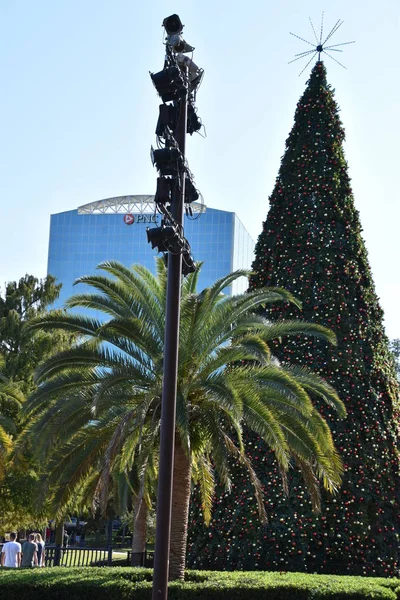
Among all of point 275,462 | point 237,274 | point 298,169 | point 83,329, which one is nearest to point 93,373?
point 83,329

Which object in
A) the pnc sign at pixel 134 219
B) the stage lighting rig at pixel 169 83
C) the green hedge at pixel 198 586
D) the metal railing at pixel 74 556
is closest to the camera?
the stage lighting rig at pixel 169 83

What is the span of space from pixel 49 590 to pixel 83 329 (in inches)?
185

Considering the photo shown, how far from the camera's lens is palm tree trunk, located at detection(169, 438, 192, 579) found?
15.3 meters

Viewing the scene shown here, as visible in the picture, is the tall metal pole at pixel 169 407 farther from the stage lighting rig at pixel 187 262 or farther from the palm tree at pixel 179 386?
the palm tree at pixel 179 386

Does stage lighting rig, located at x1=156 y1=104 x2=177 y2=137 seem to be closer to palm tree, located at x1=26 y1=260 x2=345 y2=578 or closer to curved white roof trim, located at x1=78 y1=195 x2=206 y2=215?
palm tree, located at x1=26 y1=260 x2=345 y2=578

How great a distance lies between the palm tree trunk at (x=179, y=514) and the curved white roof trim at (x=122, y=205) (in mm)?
86898

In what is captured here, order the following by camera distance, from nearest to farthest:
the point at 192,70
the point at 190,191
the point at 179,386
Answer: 1. the point at 192,70
2. the point at 190,191
3. the point at 179,386

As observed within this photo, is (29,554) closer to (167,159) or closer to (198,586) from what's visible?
(198,586)

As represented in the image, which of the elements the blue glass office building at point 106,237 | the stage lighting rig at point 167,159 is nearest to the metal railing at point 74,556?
the stage lighting rig at point 167,159

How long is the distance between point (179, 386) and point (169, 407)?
4606 millimetres

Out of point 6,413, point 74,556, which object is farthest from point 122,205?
point 74,556

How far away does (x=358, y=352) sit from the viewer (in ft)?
62.0

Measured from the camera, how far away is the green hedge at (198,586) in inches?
548

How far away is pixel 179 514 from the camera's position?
51.2 ft
